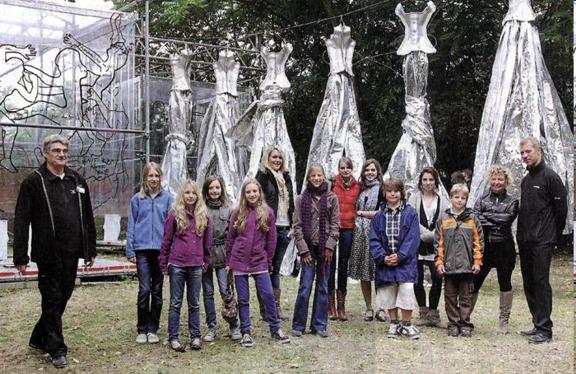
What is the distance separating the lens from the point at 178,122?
36.2 ft

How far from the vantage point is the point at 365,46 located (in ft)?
45.0

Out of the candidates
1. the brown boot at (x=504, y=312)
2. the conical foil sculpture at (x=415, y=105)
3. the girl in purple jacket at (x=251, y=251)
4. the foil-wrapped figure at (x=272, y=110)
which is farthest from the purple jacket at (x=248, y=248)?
the foil-wrapped figure at (x=272, y=110)

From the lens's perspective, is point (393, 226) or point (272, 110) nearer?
point (393, 226)

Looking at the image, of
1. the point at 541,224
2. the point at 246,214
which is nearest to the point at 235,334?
the point at 246,214

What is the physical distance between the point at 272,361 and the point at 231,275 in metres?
0.86

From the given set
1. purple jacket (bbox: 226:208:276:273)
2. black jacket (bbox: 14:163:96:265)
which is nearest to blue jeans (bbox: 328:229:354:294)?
purple jacket (bbox: 226:208:276:273)

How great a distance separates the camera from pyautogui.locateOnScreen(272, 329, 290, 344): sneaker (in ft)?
16.5

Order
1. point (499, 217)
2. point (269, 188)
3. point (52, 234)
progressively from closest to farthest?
point (52, 234), point (499, 217), point (269, 188)

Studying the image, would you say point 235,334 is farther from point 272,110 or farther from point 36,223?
point 272,110

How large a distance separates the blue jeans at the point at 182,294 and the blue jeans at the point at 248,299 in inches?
11.5

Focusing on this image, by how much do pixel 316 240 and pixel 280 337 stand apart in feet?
2.49

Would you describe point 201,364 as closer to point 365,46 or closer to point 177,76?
point 177,76

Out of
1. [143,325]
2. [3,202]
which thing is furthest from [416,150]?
[3,202]

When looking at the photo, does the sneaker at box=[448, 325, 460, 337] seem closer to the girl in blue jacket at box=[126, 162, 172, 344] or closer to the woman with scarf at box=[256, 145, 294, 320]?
the woman with scarf at box=[256, 145, 294, 320]
